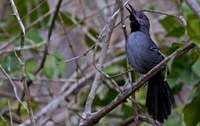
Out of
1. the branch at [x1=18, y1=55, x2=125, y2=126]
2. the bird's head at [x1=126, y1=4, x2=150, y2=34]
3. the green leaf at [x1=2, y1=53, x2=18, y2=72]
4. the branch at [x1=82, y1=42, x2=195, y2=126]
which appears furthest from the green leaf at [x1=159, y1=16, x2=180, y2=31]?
the branch at [x1=82, y1=42, x2=195, y2=126]

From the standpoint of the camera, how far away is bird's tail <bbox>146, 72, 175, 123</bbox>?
2.70 m

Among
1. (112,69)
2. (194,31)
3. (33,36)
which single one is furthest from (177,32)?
(194,31)

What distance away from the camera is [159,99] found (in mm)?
2777

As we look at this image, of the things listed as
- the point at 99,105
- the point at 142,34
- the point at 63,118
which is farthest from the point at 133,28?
the point at 63,118

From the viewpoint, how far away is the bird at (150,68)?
2713 millimetres

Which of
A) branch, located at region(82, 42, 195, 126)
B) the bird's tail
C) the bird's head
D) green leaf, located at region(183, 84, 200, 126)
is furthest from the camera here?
the bird's head

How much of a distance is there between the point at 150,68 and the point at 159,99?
0.22 m

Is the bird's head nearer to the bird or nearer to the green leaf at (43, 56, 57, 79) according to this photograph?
the bird

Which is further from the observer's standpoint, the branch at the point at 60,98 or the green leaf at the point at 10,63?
the branch at the point at 60,98

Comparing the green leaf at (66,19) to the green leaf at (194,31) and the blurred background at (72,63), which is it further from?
the green leaf at (194,31)

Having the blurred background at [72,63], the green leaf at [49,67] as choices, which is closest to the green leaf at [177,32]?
the blurred background at [72,63]

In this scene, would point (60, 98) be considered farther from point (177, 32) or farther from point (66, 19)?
point (177, 32)

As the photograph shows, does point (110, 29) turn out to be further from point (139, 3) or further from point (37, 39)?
point (139, 3)

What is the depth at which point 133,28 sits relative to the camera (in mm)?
3316
